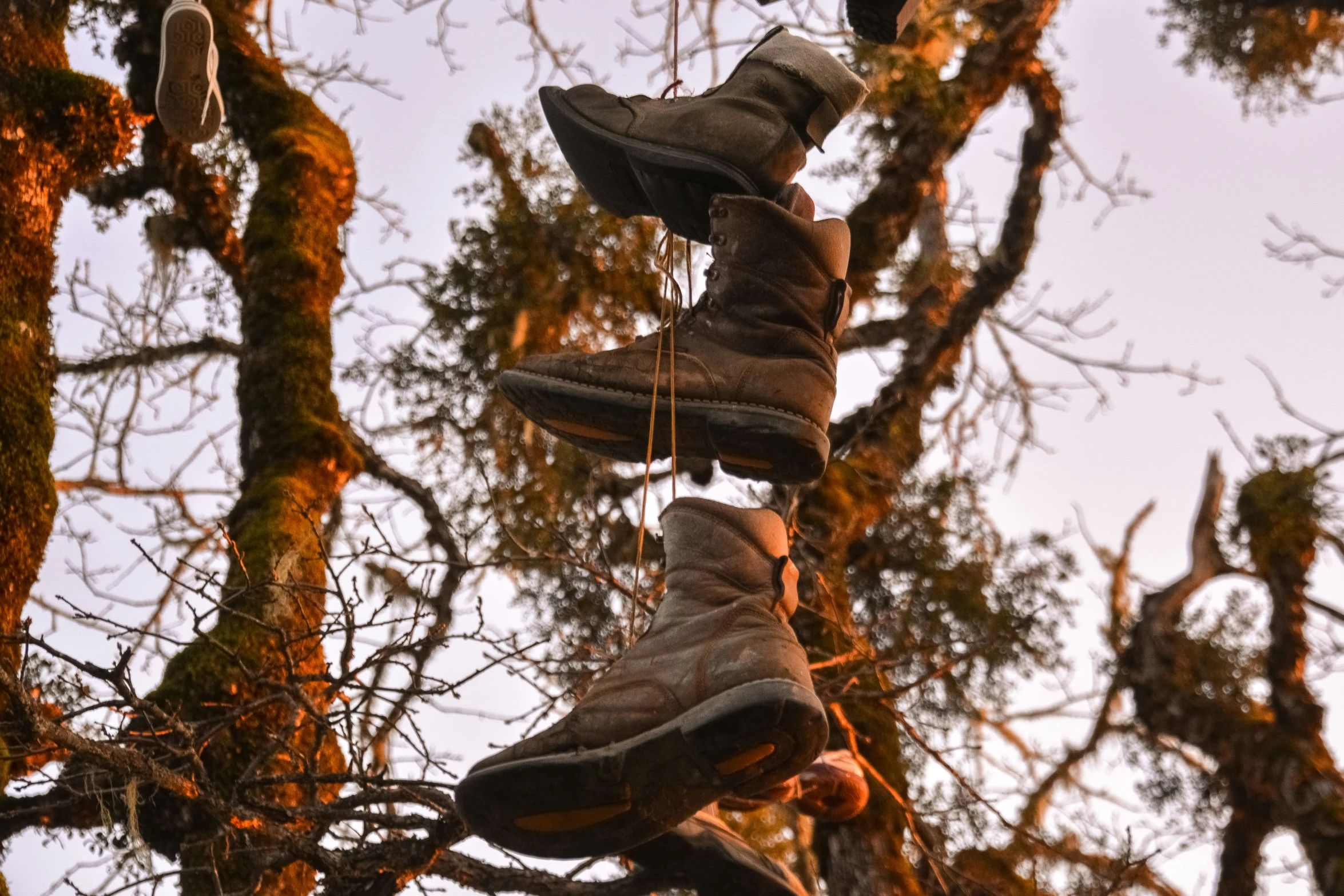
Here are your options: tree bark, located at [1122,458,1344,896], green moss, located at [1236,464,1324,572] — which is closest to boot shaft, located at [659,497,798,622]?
tree bark, located at [1122,458,1344,896]

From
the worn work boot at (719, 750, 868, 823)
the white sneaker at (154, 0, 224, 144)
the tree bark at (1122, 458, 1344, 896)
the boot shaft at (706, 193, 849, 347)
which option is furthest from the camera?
the tree bark at (1122, 458, 1344, 896)

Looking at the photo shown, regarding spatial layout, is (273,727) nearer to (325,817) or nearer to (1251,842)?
(325,817)

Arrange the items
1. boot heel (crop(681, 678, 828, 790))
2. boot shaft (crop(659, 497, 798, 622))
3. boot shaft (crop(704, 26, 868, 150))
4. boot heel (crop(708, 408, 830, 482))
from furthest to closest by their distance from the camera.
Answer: boot shaft (crop(704, 26, 868, 150))
boot heel (crop(708, 408, 830, 482))
boot shaft (crop(659, 497, 798, 622))
boot heel (crop(681, 678, 828, 790))

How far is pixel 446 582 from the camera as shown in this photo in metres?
5.99

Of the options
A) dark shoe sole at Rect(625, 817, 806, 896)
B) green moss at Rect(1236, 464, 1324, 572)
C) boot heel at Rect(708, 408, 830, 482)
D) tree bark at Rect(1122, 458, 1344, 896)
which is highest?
green moss at Rect(1236, 464, 1324, 572)

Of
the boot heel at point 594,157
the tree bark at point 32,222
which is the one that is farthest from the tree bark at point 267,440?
the boot heel at point 594,157

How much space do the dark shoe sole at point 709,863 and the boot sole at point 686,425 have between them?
1191 mm

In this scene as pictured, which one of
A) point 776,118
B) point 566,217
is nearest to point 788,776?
point 776,118

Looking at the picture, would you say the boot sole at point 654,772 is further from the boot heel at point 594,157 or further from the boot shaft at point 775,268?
the boot heel at point 594,157

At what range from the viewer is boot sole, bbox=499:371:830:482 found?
2.46 m

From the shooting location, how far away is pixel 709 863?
130 inches

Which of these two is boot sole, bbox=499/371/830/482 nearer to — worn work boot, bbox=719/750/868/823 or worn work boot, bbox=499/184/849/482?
worn work boot, bbox=499/184/849/482

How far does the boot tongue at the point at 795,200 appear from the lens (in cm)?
263

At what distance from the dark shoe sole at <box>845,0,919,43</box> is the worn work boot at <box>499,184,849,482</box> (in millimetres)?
582
